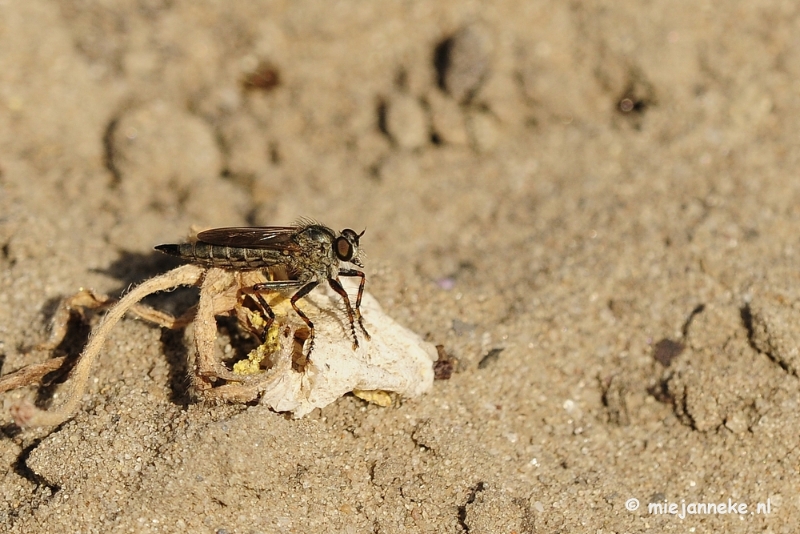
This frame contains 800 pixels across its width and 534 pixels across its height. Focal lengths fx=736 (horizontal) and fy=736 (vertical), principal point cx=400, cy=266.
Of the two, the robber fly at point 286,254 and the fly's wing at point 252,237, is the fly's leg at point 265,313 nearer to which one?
→ the robber fly at point 286,254

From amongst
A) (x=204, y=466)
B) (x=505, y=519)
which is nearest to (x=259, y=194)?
(x=204, y=466)

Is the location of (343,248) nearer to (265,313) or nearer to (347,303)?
(347,303)

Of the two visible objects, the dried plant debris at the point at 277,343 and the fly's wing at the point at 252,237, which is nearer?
the dried plant debris at the point at 277,343

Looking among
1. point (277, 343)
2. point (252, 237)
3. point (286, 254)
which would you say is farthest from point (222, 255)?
point (277, 343)

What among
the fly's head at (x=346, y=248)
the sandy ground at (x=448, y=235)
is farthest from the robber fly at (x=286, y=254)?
the sandy ground at (x=448, y=235)

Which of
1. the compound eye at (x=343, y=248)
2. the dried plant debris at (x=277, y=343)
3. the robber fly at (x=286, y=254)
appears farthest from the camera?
the compound eye at (x=343, y=248)

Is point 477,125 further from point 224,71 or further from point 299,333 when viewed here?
point 299,333
